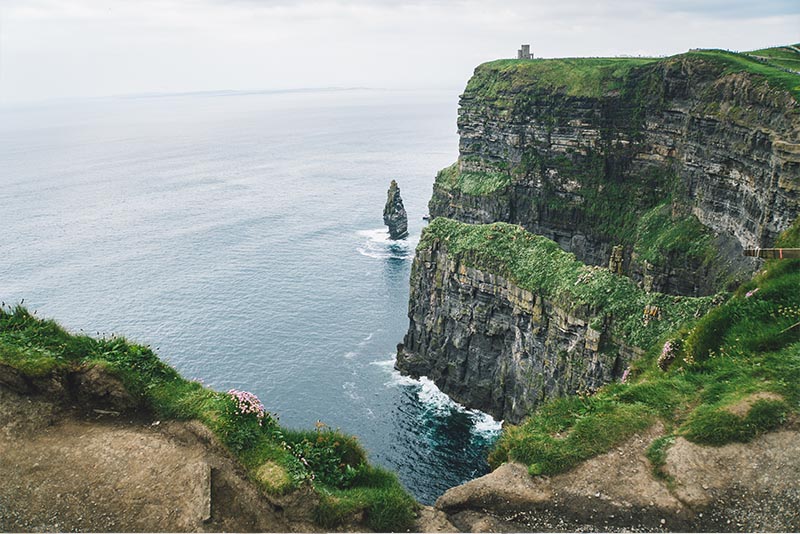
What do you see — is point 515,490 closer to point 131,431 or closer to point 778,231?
point 131,431

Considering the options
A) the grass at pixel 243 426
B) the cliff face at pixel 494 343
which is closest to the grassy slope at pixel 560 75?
the cliff face at pixel 494 343

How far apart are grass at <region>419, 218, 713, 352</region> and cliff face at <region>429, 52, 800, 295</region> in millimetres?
14064

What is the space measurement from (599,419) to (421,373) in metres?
57.8

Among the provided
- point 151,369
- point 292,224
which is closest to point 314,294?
point 292,224

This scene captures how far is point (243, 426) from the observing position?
18.9 m

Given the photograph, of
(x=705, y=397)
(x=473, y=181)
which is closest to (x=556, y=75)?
(x=473, y=181)

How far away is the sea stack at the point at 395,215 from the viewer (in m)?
136

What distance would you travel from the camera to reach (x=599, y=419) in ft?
69.9

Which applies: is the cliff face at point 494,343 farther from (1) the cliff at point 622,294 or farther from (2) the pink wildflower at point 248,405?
(2) the pink wildflower at point 248,405

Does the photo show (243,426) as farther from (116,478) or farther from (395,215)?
(395,215)

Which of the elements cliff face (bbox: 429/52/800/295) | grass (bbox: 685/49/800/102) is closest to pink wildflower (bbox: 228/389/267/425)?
cliff face (bbox: 429/52/800/295)

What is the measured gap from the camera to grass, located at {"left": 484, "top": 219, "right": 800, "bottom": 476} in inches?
770

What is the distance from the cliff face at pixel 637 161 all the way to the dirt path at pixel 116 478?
52269mm

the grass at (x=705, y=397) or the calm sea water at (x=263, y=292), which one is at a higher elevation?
the grass at (x=705, y=397)
